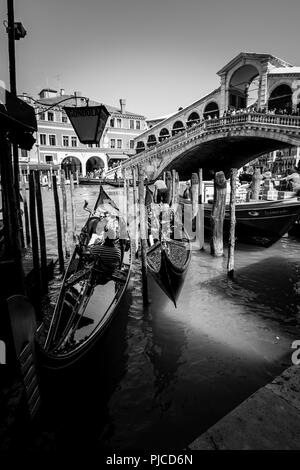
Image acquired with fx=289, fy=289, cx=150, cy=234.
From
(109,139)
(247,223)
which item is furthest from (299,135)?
(109,139)

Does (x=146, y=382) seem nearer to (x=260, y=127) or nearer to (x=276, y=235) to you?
(x=276, y=235)

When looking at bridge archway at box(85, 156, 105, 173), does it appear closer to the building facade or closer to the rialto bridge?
the building facade

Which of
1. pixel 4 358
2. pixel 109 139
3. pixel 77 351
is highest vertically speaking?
pixel 109 139

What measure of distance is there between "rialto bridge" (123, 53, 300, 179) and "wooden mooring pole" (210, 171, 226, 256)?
965 cm

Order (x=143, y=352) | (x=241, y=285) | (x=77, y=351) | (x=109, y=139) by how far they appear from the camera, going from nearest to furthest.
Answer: (x=77, y=351) < (x=143, y=352) < (x=241, y=285) < (x=109, y=139)

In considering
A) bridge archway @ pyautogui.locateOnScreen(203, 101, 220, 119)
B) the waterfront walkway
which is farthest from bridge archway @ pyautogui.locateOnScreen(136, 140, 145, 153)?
the waterfront walkway

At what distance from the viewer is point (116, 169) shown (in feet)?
84.0

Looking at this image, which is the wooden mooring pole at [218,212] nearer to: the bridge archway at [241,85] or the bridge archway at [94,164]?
the bridge archway at [241,85]

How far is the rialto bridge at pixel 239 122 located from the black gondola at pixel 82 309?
14.1 meters

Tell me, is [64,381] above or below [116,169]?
below
